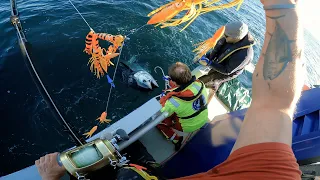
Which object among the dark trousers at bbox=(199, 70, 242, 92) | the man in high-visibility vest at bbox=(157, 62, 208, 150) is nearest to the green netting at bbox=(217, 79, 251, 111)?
the dark trousers at bbox=(199, 70, 242, 92)

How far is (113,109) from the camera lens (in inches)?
252

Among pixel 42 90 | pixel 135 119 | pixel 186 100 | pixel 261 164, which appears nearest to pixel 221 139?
pixel 186 100

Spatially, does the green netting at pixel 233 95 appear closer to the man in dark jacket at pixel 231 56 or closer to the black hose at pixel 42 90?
the man in dark jacket at pixel 231 56

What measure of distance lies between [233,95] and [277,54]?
4.84 m

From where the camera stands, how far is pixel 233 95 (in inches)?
238

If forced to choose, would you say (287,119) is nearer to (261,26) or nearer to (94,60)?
(94,60)

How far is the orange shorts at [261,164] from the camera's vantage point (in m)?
1.02

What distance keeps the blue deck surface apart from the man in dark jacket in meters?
1.40

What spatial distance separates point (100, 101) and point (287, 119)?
565 centimetres

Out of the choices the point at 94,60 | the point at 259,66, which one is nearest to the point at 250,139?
A: the point at 259,66

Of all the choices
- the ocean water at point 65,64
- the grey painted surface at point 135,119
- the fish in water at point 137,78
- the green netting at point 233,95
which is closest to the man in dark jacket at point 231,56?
the green netting at point 233,95

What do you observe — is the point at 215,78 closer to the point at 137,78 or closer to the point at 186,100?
the point at 137,78

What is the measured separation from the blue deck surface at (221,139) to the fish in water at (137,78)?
2.44 m

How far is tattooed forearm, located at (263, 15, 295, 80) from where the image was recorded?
1.28m
